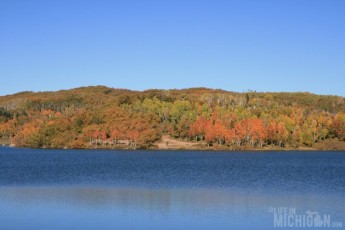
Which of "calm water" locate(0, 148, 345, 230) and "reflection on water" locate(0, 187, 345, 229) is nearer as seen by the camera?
"reflection on water" locate(0, 187, 345, 229)

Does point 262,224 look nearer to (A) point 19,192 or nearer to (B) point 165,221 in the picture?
(B) point 165,221

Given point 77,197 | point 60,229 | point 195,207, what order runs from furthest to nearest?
point 77,197
point 195,207
point 60,229

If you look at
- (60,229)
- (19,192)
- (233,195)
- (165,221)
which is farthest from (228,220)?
(19,192)

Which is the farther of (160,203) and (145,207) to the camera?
(160,203)

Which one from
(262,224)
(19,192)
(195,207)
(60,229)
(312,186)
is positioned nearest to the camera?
(60,229)

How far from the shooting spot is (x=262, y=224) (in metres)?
32.7

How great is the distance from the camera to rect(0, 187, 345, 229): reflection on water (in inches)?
1288

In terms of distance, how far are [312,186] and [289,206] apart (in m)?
19.0

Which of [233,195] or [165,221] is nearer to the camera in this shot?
[165,221]

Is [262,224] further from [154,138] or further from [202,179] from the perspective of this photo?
[154,138]

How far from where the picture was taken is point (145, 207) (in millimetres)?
39875

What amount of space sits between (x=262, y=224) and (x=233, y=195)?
1627 centimetres

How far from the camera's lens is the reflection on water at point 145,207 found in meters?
32.7

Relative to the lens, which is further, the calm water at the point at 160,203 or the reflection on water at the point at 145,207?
the calm water at the point at 160,203
